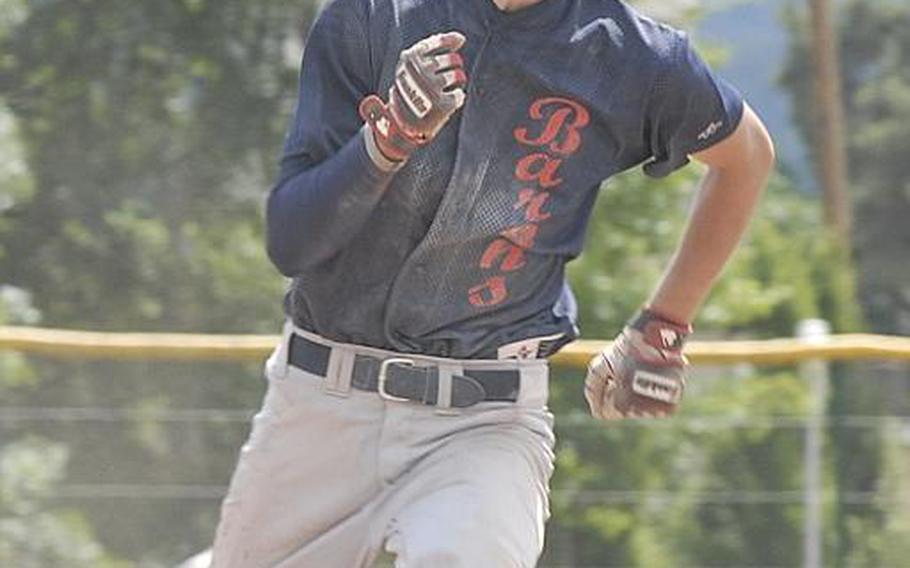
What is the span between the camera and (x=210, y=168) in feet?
27.9

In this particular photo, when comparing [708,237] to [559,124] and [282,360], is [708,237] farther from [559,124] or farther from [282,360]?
[282,360]

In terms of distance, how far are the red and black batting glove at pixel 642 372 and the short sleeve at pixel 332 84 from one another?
73 cm

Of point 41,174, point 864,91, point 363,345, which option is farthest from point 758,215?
point 363,345

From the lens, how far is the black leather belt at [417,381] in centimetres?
379

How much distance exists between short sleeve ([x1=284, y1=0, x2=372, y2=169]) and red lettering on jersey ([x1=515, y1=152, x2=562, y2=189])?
282 millimetres

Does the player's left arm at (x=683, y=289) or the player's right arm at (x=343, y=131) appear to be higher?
the player's right arm at (x=343, y=131)

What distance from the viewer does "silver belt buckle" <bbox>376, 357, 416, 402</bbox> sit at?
12.4 ft

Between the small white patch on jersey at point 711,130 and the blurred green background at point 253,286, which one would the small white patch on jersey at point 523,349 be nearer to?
the small white patch on jersey at point 711,130

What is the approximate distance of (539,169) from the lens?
146 inches

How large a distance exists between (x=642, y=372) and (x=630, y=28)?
24.6 inches

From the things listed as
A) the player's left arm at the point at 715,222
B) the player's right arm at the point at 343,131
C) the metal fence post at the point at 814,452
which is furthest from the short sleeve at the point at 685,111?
the metal fence post at the point at 814,452

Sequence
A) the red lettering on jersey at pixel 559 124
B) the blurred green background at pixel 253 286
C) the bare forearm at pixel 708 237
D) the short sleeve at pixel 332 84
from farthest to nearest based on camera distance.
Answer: the blurred green background at pixel 253 286 → the bare forearm at pixel 708 237 → the red lettering on jersey at pixel 559 124 → the short sleeve at pixel 332 84

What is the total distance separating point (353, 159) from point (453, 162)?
318mm

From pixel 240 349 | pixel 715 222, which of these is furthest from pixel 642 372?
pixel 240 349
